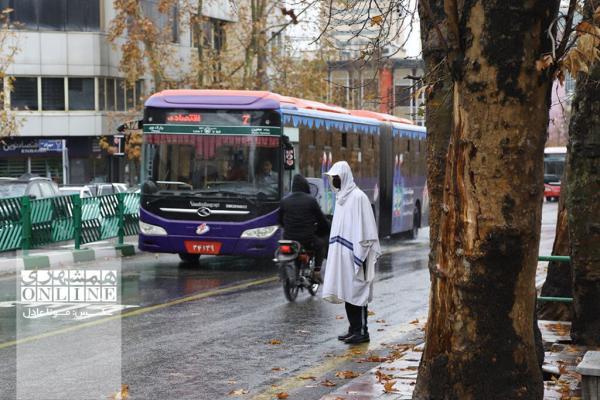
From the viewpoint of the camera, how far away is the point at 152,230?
20.0 meters

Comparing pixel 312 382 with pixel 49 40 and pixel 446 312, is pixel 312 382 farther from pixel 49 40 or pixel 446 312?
pixel 49 40

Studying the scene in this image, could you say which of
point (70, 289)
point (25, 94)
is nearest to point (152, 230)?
point (70, 289)

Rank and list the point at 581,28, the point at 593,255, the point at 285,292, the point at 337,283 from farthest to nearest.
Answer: the point at 285,292
the point at 337,283
the point at 593,255
the point at 581,28

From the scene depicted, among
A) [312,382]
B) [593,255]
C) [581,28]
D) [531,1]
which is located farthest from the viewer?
[593,255]

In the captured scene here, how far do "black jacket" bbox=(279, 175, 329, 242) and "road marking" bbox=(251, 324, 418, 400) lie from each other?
2606 millimetres

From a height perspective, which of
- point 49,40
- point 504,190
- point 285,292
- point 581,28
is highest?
point 49,40

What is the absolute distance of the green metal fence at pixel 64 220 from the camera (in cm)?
2086

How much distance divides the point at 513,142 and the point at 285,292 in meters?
8.93

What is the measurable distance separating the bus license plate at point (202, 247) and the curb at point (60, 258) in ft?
9.14

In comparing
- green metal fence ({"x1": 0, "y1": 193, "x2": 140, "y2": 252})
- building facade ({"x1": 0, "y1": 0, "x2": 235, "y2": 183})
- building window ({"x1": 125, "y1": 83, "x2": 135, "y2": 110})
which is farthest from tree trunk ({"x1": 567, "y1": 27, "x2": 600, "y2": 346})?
building window ({"x1": 125, "y1": 83, "x2": 135, "y2": 110})

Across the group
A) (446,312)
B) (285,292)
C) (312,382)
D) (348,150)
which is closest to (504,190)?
(446,312)

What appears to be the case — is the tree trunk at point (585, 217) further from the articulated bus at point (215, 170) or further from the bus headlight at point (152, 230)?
the bus headlight at point (152, 230)

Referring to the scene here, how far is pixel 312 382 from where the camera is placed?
9688 millimetres

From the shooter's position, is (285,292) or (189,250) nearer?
(285,292)
